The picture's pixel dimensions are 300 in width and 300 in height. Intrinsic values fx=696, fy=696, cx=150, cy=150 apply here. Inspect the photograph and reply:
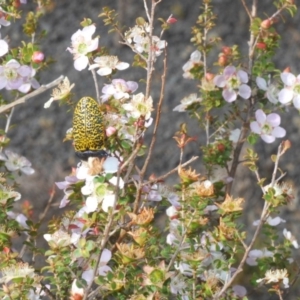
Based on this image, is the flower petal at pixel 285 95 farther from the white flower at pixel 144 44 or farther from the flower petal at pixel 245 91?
the white flower at pixel 144 44

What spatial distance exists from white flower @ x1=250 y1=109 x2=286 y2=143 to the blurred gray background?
810mm

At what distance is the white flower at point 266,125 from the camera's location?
1.36 metres

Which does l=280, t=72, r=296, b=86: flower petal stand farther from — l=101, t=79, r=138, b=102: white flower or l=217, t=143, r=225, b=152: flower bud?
l=101, t=79, r=138, b=102: white flower

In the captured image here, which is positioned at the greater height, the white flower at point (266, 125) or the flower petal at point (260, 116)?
the flower petal at point (260, 116)

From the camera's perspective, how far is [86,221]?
112 centimetres

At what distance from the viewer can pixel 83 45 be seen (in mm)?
1254

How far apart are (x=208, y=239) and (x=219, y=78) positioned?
0.34 metres

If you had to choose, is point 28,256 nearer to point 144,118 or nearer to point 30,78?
point 30,78

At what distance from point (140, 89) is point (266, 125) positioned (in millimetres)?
851

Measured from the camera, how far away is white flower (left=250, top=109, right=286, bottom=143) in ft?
4.46

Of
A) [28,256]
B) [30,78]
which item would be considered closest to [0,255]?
[30,78]

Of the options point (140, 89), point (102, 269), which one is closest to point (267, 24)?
point (102, 269)

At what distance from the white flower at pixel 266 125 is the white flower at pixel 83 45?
352mm

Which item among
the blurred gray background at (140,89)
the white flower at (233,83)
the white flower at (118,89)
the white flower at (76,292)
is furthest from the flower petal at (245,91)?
the blurred gray background at (140,89)
